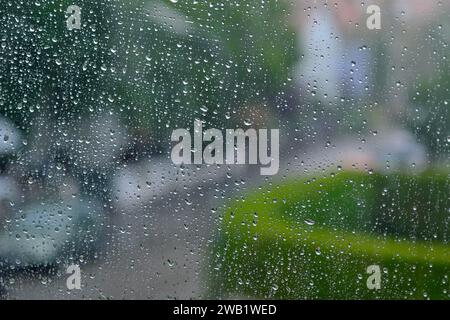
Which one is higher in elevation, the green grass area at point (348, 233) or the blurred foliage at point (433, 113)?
the blurred foliage at point (433, 113)

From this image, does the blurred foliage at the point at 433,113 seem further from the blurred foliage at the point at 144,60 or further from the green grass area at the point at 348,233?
the blurred foliage at the point at 144,60

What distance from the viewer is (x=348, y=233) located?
1265 millimetres

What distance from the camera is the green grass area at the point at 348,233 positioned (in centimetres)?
126

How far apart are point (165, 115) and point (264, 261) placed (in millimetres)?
541

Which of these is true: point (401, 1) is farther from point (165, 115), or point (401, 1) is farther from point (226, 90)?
point (165, 115)

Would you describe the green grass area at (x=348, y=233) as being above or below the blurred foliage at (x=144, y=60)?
below

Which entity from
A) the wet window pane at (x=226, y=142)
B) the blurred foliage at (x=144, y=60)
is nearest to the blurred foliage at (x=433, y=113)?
the wet window pane at (x=226, y=142)

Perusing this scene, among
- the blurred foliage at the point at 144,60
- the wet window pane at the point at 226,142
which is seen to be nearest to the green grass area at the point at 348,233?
the wet window pane at the point at 226,142

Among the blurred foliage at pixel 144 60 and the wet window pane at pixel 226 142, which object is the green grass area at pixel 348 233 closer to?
the wet window pane at pixel 226 142

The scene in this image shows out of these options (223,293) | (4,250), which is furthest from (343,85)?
(4,250)

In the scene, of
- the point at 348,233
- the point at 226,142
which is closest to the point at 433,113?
the point at 348,233

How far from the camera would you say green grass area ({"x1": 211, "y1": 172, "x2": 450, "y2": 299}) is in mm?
1256

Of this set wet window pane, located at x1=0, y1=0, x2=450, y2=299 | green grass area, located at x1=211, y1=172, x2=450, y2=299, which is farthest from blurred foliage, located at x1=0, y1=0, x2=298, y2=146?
green grass area, located at x1=211, y1=172, x2=450, y2=299

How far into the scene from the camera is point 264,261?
128cm
